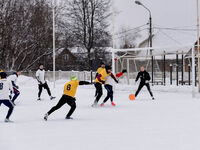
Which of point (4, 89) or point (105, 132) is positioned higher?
point (4, 89)

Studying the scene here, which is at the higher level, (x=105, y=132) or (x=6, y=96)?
(x=6, y=96)

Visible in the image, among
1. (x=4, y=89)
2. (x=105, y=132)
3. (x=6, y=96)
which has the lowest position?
(x=105, y=132)

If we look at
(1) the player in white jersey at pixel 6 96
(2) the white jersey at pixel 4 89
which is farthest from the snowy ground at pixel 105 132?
(2) the white jersey at pixel 4 89

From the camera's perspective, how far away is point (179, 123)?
7949mm

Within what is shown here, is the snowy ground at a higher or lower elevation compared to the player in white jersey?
lower

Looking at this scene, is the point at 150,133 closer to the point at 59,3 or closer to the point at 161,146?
the point at 161,146

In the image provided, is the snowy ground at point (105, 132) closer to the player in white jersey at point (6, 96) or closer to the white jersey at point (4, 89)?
the player in white jersey at point (6, 96)

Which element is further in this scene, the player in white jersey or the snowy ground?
the player in white jersey

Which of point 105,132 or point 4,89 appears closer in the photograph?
point 105,132

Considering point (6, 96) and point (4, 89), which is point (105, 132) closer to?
point (6, 96)

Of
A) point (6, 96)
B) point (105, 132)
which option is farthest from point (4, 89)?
point (105, 132)

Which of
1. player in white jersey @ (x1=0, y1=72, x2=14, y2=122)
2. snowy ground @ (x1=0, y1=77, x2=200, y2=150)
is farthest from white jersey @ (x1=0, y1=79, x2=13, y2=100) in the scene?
snowy ground @ (x1=0, y1=77, x2=200, y2=150)

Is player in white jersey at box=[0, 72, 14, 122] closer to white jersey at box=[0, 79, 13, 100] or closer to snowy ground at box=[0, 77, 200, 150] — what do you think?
white jersey at box=[0, 79, 13, 100]

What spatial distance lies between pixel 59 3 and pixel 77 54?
22.4 feet
